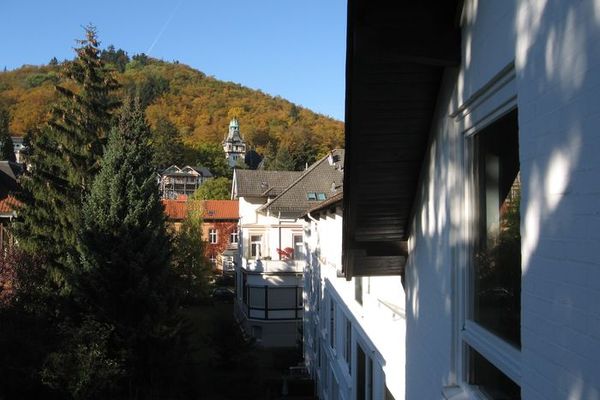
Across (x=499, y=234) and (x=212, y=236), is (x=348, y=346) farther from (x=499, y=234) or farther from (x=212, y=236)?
(x=212, y=236)

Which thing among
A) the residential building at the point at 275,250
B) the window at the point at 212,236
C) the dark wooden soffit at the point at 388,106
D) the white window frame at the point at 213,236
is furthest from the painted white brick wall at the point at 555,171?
the window at the point at 212,236

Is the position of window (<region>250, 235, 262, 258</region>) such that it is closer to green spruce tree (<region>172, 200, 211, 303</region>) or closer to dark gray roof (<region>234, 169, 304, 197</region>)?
dark gray roof (<region>234, 169, 304, 197</region>)

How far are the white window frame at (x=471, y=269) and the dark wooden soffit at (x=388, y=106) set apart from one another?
42cm

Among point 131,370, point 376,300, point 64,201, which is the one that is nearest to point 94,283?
point 131,370

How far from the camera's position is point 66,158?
72.5 ft

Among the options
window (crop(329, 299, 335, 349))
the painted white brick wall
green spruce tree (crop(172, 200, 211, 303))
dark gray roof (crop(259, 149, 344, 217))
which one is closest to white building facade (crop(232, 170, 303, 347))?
dark gray roof (crop(259, 149, 344, 217))

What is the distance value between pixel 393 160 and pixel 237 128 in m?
129

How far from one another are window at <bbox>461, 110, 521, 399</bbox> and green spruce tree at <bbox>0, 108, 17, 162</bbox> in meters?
82.6

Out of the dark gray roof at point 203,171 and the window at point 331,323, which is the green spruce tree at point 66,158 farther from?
the dark gray roof at point 203,171

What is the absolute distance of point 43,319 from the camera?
1608 cm

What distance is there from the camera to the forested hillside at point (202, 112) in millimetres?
91812

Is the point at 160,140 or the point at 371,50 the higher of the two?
the point at 160,140

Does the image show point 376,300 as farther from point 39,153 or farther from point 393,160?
point 39,153

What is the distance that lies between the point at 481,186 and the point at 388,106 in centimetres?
99
